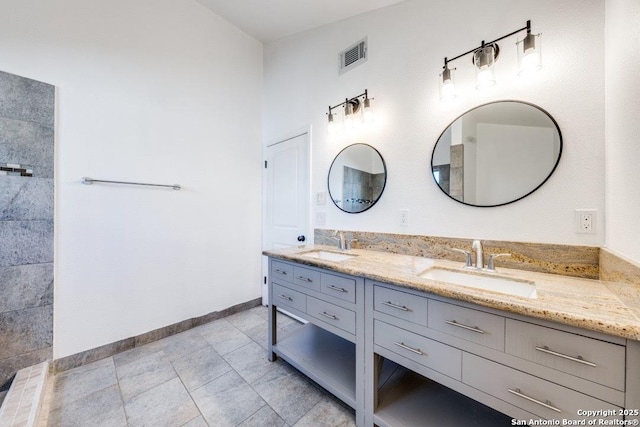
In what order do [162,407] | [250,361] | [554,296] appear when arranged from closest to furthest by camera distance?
1. [554,296]
2. [162,407]
3. [250,361]

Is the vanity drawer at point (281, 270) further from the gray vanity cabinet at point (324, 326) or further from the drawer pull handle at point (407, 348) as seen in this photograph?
the drawer pull handle at point (407, 348)

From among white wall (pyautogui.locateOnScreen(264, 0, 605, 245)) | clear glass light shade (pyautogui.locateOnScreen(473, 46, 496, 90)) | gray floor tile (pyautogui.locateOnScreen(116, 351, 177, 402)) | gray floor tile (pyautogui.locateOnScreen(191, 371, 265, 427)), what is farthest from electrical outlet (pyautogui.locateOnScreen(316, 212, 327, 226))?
gray floor tile (pyautogui.locateOnScreen(116, 351, 177, 402))

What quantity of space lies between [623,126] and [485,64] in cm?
67

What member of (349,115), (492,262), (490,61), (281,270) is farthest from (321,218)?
(490,61)

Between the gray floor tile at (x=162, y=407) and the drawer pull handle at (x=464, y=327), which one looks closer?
the drawer pull handle at (x=464, y=327)

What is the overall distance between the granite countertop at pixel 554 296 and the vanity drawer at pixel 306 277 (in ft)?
0.47

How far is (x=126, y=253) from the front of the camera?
1977 mm

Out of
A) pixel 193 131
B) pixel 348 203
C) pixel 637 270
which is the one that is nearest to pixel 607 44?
pixel 637 270

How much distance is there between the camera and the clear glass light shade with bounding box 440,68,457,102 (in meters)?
1.46

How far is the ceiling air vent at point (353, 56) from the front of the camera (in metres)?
1.97

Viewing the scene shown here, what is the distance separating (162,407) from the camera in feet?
4.62

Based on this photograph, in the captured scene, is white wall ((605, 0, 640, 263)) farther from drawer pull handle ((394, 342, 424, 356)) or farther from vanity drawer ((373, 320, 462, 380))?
drawer pull handle ((394, 342, 424, 356))

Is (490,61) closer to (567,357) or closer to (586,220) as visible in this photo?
(586,220)

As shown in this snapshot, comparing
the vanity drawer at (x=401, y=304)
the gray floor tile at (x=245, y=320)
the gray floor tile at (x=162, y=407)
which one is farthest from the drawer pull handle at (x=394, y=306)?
the gray floor tile at (x=245, y=320)
